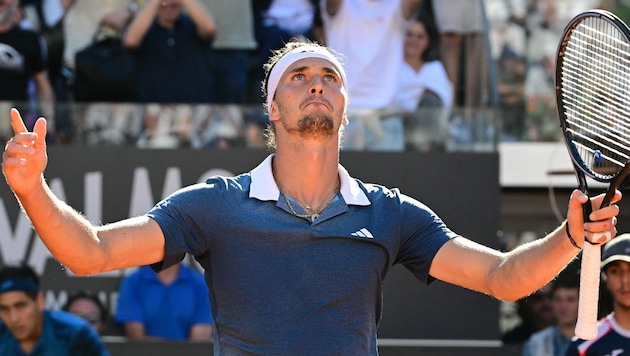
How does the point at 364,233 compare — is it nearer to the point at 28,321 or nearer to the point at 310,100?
the point at 310,100

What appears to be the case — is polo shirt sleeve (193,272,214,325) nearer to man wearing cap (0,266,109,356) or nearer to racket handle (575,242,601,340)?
man wearing cap (0,266,109,356)

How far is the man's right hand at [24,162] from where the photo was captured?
3.04 meters

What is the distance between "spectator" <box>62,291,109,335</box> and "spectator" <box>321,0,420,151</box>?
173 cm

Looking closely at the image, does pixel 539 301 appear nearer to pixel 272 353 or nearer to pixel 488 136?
pixel 488 136

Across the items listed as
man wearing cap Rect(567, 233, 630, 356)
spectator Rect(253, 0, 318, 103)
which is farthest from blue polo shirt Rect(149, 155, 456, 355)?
spectator Rect(253, 0, 318, 103)

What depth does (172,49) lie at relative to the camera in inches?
274

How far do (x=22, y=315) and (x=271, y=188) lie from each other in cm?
313

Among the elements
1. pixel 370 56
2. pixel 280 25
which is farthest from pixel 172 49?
pixel 370 56

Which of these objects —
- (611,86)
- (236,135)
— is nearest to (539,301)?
(236,135)

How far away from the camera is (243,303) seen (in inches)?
132

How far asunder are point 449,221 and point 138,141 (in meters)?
1.90

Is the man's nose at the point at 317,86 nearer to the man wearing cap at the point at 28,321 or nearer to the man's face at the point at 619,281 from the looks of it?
the man's face at the point at 619,281

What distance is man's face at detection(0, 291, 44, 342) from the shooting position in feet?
20.3

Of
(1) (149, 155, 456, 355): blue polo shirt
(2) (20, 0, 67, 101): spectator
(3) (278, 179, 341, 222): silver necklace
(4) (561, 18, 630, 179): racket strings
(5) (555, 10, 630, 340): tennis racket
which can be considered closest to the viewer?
(1) (149, 155, 456, 355): blue polo shirt
